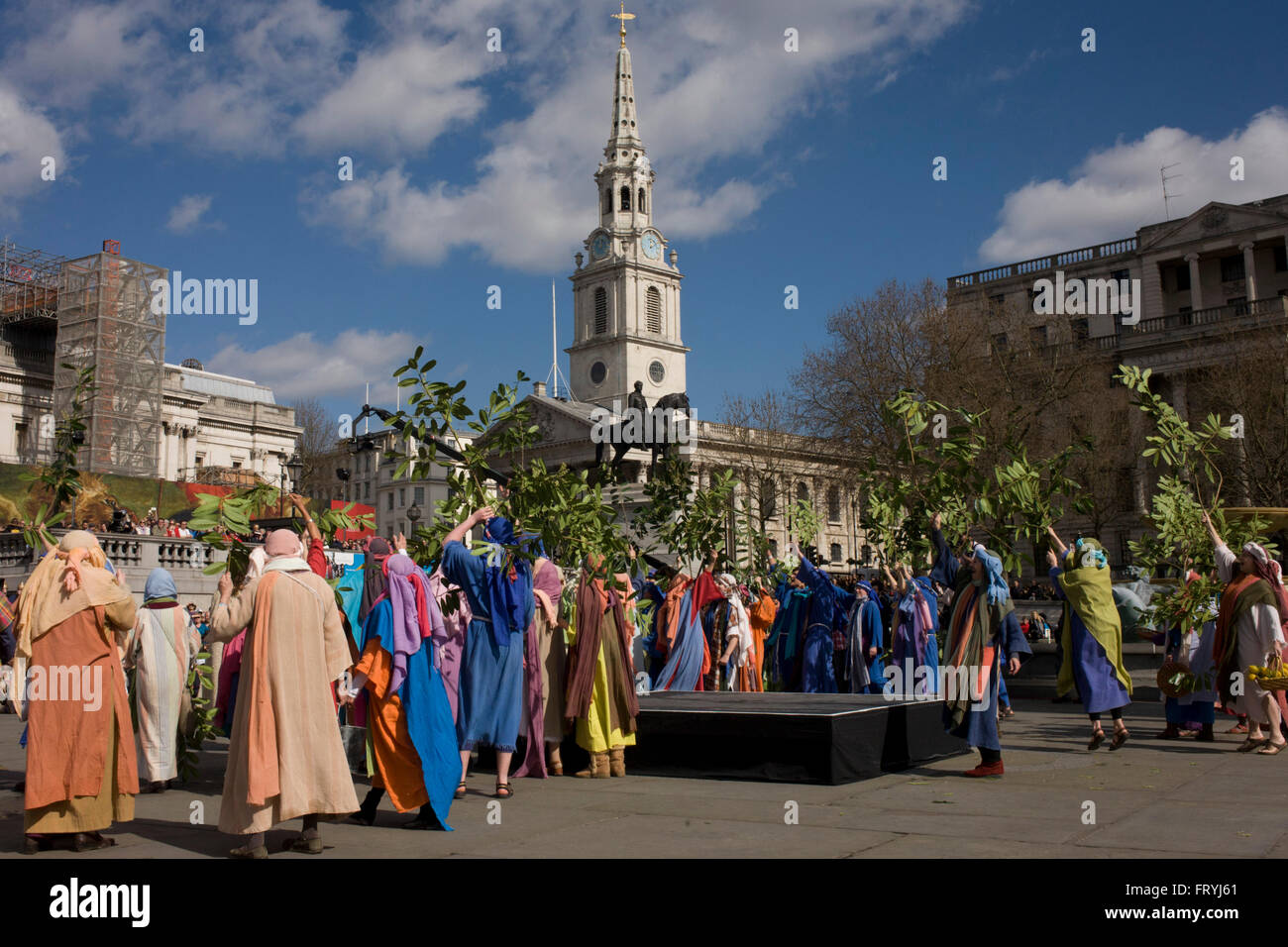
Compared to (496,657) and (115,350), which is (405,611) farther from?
(115,350)

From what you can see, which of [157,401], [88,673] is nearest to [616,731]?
[88,673]

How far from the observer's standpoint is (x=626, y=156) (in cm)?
9525

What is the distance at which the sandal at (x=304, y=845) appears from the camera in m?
6.25

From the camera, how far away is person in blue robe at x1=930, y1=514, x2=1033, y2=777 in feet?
29.5

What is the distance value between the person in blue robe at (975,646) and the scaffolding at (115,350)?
55.0m

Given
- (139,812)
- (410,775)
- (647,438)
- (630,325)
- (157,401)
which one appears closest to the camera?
(410,775)

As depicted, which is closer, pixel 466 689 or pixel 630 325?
pixel 466 689

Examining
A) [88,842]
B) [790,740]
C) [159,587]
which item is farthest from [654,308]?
[88,842]

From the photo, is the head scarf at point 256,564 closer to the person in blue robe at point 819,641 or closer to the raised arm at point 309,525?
the raised arm at point 309,525

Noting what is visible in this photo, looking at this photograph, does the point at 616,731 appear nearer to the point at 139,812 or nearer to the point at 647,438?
the point at 139,812


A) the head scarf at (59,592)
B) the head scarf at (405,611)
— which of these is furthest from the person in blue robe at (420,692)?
the head scarf at (59,592)

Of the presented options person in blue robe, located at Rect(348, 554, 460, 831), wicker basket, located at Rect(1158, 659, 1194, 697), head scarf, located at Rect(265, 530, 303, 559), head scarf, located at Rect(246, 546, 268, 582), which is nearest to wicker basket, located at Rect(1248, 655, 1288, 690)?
wicker basket, located at Rect(1158, 659, 1194, 697)

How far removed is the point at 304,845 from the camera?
20.5 ft
